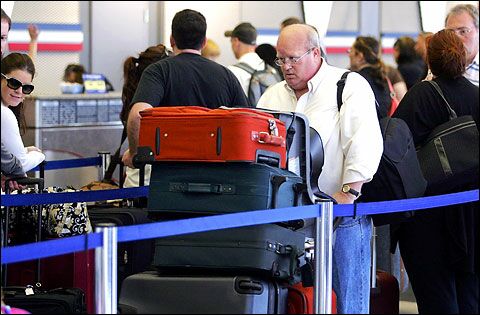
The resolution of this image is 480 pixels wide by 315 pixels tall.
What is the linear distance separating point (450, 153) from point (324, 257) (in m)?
1.08

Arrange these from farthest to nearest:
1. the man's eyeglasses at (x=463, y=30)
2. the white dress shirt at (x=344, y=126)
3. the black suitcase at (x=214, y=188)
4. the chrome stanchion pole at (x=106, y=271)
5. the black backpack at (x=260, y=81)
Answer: the black backpack at (x=260, y=81), the man's eyeglasses at (x=463, y=30), the white dress shirt at (x=344, y=126), the black suitcase at (x=214, y=188), the chrome stanchion pole at (x=106, y=271)

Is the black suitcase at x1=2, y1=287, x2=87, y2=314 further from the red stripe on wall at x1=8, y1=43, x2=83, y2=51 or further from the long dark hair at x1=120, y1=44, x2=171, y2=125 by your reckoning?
the red stripe on wall at x1=8, y1=43, x2=83, y2=51

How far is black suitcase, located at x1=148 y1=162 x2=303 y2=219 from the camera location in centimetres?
385

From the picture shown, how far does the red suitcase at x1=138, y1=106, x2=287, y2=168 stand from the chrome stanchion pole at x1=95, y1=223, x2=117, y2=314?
542 millimetres

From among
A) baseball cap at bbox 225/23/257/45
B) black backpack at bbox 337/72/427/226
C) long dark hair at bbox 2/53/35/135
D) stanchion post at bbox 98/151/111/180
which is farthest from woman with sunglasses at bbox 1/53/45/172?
baseball cap at bbox 225/23/257/45

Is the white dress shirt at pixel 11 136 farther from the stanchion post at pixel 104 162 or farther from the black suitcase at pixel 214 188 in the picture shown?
the stanchion post at pixel 104 162

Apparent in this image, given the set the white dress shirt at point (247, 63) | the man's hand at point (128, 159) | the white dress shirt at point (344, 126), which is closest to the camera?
the white dress shirt at point (344, 126)

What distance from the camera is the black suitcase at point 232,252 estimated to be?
12.5ft

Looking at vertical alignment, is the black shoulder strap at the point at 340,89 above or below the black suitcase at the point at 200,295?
above

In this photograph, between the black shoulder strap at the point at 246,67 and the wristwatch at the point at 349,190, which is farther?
the black shoulder strap at the point at 246,67

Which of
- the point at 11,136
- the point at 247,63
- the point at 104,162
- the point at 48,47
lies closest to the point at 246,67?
the point at 247,63

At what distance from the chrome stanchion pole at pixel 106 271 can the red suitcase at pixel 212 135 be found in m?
0.54

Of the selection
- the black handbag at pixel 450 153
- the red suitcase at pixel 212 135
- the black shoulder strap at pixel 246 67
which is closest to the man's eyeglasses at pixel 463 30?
the black handbag at pixel 450 153

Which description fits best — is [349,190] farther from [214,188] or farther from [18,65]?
[18,65]
